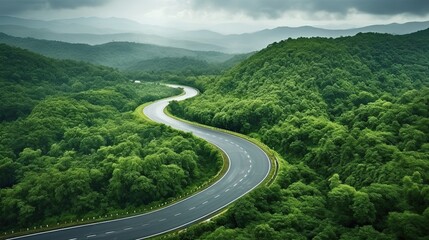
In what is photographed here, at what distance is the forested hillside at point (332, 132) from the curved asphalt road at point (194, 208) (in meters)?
5.49

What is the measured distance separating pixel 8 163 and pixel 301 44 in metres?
112

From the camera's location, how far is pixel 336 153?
7112 cm

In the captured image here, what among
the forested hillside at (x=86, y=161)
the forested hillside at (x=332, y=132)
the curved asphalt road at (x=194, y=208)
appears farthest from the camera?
the forested hillside at (x=86, y=161)

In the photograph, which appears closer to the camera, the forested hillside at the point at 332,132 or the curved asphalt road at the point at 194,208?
the forested hillside at the point at 332,132

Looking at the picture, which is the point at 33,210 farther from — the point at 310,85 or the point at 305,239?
the point at 310,85

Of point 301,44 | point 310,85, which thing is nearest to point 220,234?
point 310,85

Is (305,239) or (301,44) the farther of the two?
(301,44)

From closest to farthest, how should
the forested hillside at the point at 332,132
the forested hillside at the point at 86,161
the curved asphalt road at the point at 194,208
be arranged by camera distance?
the forested hillside at the point at 332,132 < the curved asphalt road at the point at 194,208 < the forested hillside at the point at 86,161

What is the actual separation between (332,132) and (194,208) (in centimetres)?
3679

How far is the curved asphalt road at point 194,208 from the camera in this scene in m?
52.2

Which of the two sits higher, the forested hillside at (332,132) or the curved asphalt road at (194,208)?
the forested hillside at (332,132)

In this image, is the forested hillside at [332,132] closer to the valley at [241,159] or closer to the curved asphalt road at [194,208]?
the valley at [241,159]

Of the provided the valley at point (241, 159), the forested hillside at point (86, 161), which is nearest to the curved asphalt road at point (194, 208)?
the valley at point (241, 159)

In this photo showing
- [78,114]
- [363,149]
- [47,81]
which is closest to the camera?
[363,149]
